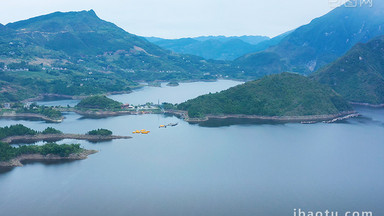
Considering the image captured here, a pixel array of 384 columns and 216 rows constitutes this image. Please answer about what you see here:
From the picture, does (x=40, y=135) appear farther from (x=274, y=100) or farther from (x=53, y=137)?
(x=274, y=100)

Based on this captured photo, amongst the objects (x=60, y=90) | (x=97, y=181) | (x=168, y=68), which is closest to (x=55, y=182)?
(x=97, y=181)

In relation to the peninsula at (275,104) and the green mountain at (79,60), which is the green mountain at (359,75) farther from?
the green mountain at (79,60)

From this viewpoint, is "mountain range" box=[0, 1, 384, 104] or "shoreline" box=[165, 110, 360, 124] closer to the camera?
"shoreline" box=[165, 110, 360, 124]

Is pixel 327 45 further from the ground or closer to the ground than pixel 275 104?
further from the ground

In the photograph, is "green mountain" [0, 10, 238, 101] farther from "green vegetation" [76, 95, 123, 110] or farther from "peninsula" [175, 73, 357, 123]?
"peninsula" [175, 73, 357, 123]

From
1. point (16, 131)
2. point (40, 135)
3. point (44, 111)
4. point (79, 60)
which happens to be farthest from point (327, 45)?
point (16, 131)

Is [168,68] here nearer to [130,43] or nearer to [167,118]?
[130,43]

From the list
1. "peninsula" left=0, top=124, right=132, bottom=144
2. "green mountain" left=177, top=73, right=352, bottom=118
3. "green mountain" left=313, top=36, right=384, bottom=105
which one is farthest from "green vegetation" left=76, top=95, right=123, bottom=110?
"green mountain" left=313, top=36, right=384, bottom=105
